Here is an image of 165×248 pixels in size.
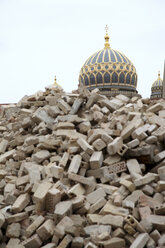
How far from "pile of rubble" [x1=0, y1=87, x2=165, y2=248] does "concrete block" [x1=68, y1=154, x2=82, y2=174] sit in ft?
0.06

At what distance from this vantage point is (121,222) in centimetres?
420

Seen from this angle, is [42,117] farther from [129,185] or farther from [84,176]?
[129,185]

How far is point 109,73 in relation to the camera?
26.0m

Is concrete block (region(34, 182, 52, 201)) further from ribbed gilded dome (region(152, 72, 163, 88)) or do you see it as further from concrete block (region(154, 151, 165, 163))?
ribbed gilded dome (region(152, 72, 163, 88))

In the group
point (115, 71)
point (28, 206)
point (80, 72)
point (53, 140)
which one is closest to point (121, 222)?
point (28, 206)

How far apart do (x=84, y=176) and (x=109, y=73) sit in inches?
839

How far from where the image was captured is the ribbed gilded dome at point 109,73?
2611 cm

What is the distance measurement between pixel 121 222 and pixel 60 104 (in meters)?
3.53

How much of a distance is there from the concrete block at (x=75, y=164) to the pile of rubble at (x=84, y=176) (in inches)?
0.8

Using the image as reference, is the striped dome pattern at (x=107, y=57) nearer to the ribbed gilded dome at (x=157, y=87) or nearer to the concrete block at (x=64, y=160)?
the ribbed gilded dome at (x=157, y=87)

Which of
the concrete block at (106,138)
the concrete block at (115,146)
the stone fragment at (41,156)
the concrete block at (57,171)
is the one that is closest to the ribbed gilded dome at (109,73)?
the stone fragment at (41,156)

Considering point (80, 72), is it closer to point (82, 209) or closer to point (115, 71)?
point (115, 71)

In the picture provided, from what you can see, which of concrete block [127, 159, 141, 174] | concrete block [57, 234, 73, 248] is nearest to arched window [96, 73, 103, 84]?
concrete block [127, 159, 141, 174]

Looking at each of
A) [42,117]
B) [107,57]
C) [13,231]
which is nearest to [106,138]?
[42,117]
